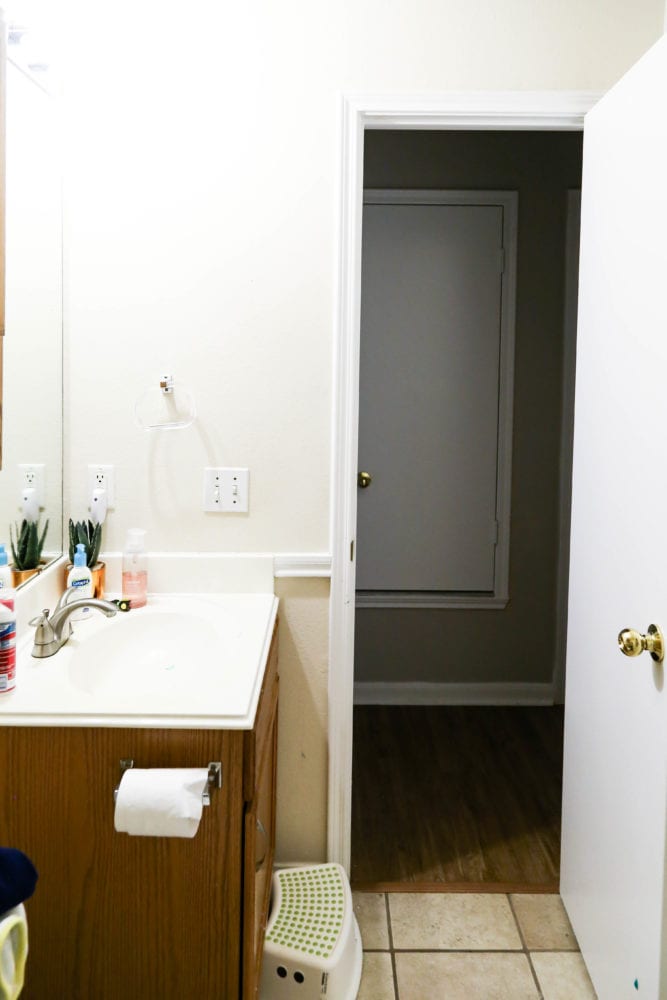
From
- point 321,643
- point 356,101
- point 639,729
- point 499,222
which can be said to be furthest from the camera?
point 499,222

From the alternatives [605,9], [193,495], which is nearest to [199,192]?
[193,495]

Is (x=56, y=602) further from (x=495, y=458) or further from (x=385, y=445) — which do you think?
(x=495, y=458)

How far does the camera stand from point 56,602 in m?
1.87

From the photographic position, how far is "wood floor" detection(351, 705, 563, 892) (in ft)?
7.31

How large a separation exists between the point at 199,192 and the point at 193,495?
0.73 m

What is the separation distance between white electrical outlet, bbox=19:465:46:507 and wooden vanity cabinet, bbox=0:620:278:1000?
0.58 m

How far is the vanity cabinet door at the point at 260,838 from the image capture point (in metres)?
1.35

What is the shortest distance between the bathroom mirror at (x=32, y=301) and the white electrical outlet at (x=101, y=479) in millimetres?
75

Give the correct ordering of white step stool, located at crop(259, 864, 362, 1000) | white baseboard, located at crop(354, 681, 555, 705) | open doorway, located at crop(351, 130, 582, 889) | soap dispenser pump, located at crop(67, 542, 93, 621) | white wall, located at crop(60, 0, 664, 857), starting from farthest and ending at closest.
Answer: white baseboard, located at crop(354, 681, 555, 705) < open doorway, located at crop(351, 130, 582, 889) < white wall, located at crop(60, 0, 664, 857) < soap dispenser pump, located at crop(67, 542, 93, 621) < white step stool, located at crop(259, 864, 362, 1000)

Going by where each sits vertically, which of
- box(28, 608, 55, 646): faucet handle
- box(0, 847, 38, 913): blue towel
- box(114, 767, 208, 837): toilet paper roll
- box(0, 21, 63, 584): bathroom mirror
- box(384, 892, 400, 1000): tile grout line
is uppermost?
box(0, 21, 63, 584): bathroom mirror

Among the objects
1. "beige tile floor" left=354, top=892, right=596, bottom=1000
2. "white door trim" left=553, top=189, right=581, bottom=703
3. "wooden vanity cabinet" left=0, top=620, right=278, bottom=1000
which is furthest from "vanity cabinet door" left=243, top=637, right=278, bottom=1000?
"white door trim" left=553, top=189, right=581, bottom=703

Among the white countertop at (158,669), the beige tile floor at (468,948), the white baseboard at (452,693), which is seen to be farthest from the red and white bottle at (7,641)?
the white baseboard at (452,693)

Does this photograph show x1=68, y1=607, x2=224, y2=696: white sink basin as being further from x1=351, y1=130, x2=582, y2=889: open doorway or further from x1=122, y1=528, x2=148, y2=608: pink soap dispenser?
Answer: x1=351, y1=130, x2=582, y2=889: open doorway

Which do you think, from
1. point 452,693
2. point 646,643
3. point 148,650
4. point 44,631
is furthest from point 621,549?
point 452,693
